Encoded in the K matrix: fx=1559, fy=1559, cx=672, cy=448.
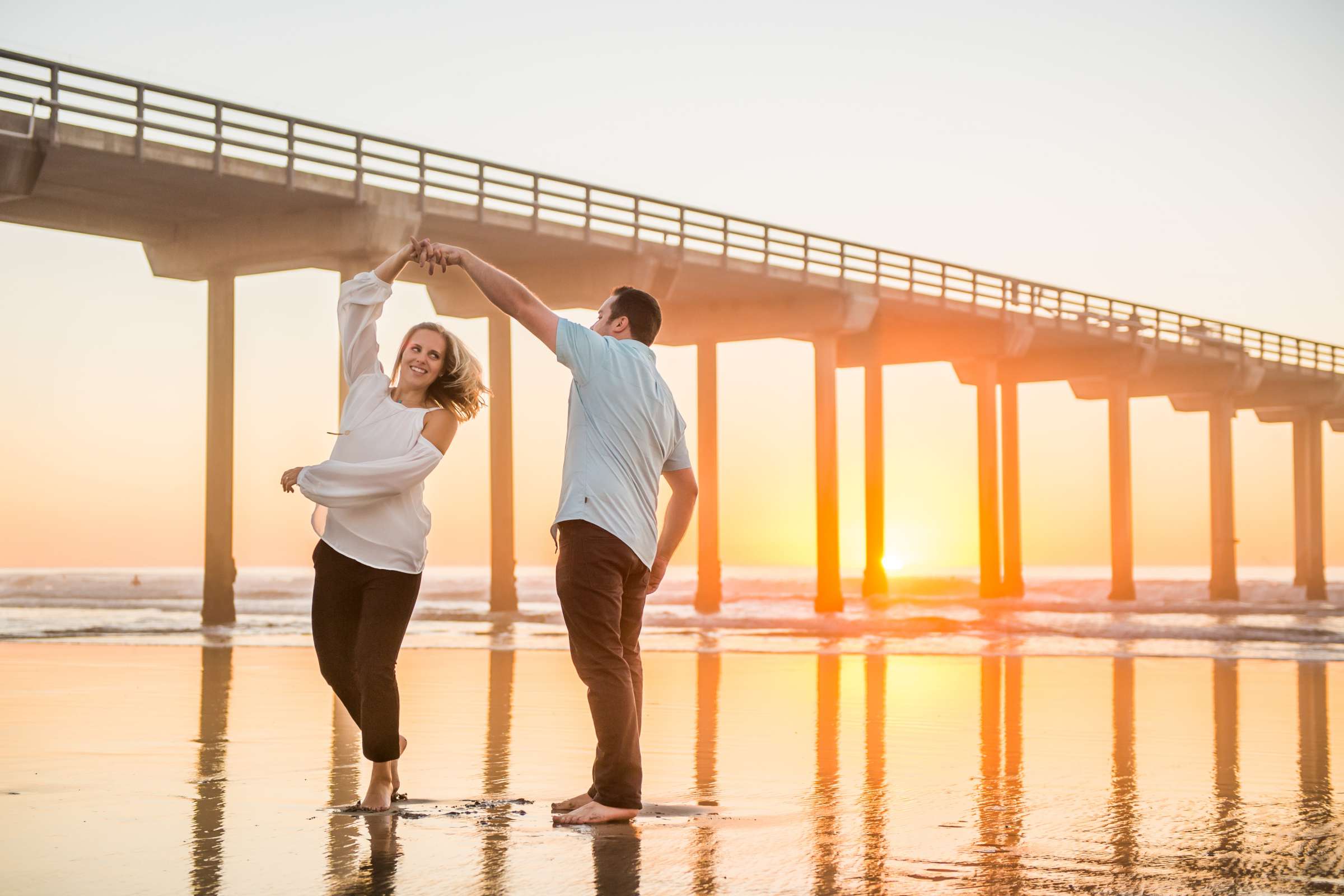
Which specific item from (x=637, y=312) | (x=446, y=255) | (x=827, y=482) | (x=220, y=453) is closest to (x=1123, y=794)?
(x=637, y=312)

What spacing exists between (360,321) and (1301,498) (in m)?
47.2

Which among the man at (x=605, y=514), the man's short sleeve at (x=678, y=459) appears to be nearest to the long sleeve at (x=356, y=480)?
the man at (x=605, y=514)

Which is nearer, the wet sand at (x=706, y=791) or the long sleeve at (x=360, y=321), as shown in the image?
the wet sand at (x=706, y=791)

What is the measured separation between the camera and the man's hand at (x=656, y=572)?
5.33 m

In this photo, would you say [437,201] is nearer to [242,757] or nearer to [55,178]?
[55,178]

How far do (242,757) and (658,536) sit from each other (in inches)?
87.8

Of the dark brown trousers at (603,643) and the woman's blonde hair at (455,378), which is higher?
the woman's blonde hair at (455,378)

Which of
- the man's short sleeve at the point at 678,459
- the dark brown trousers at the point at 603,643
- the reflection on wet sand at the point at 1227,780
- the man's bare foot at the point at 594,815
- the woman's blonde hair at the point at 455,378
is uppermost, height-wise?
the woman's blonde hair at the point at 455,378

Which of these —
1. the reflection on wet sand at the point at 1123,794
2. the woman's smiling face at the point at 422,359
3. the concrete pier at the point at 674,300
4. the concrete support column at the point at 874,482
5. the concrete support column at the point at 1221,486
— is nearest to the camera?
the reflection on wet sand at the point at 1123,794

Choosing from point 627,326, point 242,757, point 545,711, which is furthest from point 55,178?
point 627,326

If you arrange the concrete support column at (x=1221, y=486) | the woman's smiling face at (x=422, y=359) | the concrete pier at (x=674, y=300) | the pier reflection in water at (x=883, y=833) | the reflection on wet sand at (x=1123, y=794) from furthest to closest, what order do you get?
the concrete support column at (x=1221, y=486) → the concrete pier at (x=674, y=300) → the woman's smiling face at (x=422, y=359) → the reflection on wet sand at (x=1123, y=794) → the pier reflection in water at (x=883, y=833)

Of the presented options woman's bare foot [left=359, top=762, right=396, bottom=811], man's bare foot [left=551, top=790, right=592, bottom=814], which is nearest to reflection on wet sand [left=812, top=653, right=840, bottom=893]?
man's bare foot [left=551, top=790, right=592, bottom=814]

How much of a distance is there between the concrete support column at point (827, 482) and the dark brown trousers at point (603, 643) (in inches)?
1020

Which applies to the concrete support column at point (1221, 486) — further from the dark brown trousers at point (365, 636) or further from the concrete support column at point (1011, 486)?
the dark brown trousers at point (365, 636)
